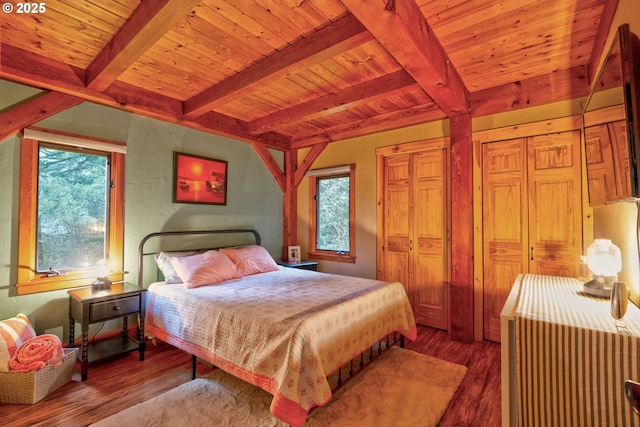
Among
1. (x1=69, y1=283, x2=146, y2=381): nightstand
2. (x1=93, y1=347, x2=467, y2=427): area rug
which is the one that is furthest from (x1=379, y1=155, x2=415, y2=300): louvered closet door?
(x1=69, y1=283, x2=146, y2=381): nightstand

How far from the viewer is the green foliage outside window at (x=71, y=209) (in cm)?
259

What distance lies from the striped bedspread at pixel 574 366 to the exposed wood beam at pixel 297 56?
1892mm

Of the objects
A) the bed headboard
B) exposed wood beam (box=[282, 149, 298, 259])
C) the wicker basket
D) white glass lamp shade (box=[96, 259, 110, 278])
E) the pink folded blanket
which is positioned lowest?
the wicker basket

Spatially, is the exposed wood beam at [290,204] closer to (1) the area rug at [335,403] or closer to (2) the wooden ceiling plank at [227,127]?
(2) the wooden ceiling plank at [227,127]

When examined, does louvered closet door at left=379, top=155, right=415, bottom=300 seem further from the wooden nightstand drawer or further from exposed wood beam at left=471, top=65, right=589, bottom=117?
the wooden nightstand drawer

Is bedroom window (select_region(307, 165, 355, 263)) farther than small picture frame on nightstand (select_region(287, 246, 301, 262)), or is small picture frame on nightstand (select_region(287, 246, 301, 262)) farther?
small picture frame on nightstand (select_region(287, 246, 301, 262))

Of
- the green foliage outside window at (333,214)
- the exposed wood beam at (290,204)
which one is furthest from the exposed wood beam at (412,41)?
the exposed wood beam at (290,204)

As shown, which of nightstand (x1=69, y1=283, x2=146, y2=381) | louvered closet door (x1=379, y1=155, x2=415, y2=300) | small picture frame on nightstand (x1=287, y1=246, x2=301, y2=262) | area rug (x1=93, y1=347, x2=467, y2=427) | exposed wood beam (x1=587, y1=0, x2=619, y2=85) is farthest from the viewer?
small picture frame on nightstand (x1=287, y1=246, x2=301, y2=262)

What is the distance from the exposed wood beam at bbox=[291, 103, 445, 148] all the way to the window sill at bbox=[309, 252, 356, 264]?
5.82 feet

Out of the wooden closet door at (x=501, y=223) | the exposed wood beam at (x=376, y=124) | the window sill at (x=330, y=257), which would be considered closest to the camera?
the wooden closet door at (x=501, y=223)

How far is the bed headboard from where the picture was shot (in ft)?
10.3

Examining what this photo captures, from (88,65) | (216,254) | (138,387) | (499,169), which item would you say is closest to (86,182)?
(88,65)

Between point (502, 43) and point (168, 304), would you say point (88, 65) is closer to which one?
point (168, 304)

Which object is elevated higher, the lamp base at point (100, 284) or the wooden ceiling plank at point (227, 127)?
the wooden ceiling plank at point (227, 127)
